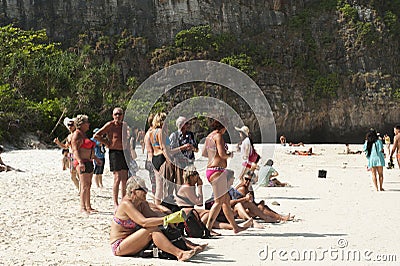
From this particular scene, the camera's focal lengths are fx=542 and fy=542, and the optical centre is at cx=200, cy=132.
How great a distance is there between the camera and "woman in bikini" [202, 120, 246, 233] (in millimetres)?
7082

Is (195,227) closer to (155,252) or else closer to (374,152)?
(155,252)

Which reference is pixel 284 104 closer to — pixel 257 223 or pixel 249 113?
pixel 249 113

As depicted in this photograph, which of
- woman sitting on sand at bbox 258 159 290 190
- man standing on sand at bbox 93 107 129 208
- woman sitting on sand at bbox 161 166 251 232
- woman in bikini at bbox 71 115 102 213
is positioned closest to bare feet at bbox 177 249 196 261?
woman sitting on sand at bbox 161 166 251 232

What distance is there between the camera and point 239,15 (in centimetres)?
4500

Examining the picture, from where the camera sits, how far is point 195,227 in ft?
23.1

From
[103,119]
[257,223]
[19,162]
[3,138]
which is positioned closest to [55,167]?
[19,162]

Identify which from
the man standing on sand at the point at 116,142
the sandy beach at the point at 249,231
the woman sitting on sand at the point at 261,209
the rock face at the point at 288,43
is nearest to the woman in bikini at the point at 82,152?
the man standing on sand at the point at 116,142

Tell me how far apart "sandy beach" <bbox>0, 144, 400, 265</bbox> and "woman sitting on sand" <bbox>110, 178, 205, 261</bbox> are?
0.41ft

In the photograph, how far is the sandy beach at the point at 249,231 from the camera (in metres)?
6.04

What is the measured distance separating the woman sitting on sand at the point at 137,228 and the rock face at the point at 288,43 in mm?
35046

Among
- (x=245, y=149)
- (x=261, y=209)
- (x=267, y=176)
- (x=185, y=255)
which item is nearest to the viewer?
(x=185, y=255)

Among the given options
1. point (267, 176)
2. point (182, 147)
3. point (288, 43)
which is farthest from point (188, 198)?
point (288, 43)

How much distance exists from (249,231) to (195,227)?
3.00ft

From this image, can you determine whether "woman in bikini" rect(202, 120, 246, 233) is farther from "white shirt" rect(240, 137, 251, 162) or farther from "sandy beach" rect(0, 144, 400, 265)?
"white shirt" rect(240, 137, 251, 162)
